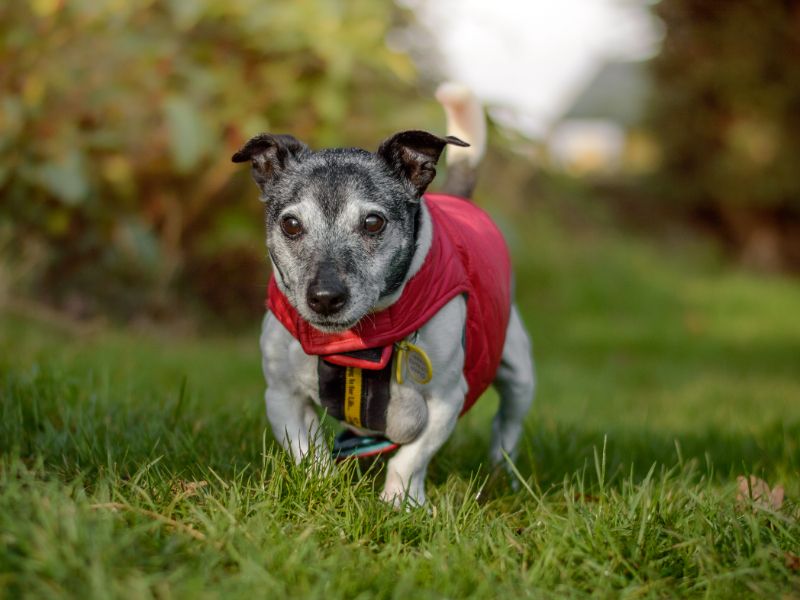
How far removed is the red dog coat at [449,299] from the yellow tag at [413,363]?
49mm

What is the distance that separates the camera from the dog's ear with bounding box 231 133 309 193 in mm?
3090

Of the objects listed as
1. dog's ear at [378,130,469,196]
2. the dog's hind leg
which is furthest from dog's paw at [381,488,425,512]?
dog's ear at [378,130,469,196]

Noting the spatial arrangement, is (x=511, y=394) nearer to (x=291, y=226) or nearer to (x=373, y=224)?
(x=373, y=224)

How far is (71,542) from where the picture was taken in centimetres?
203

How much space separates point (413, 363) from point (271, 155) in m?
0.95

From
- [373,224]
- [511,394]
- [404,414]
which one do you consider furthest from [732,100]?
[404,414]

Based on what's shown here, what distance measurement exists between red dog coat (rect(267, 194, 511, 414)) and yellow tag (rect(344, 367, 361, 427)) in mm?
66

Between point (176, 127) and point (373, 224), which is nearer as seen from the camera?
point (373, 224)

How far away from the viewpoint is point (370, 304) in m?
2.75

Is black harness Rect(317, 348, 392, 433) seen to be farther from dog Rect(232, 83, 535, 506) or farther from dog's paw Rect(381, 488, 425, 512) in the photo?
dog's paw Rect(381, 488, 425, 512)

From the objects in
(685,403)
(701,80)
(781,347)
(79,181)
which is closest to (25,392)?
(79,181)

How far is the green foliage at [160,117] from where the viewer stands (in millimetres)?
5879

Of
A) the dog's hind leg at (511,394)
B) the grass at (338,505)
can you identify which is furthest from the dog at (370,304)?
the dog's hind leg at (511,394)

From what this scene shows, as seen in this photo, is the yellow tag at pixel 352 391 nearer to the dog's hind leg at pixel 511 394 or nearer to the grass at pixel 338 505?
the grass at pixel 338 505
